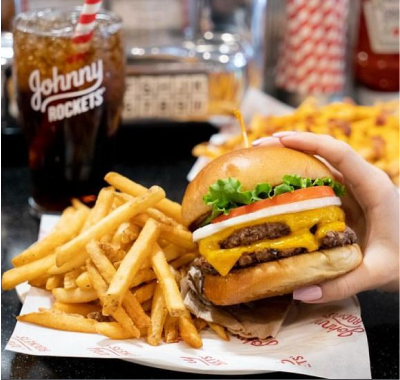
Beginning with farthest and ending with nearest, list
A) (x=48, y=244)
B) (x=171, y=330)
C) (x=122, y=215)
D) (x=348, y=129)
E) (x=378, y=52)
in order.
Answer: (x=378, y=52), (x=348, y=129), (x=48, y=244), (x=122, y=215), (x=171, y=330)

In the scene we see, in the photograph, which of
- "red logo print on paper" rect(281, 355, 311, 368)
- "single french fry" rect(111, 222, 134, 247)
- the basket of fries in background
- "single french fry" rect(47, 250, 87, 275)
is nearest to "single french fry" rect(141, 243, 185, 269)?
"single french fry" rect(111, 222, 134, 247)

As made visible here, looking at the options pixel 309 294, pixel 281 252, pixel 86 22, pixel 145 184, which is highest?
pixel 86 22

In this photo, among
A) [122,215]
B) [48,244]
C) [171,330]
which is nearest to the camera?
[171,330]

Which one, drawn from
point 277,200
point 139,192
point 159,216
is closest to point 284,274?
point 277,200

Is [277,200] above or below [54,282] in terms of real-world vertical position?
above

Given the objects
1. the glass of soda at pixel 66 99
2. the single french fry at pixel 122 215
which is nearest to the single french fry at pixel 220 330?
the single french fry at pixel 122 215

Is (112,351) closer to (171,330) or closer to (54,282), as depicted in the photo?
(171,330)

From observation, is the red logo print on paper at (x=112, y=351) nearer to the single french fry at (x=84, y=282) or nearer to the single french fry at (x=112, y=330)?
the single french fry at (x=112, y=330)

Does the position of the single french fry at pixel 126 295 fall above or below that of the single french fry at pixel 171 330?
above
